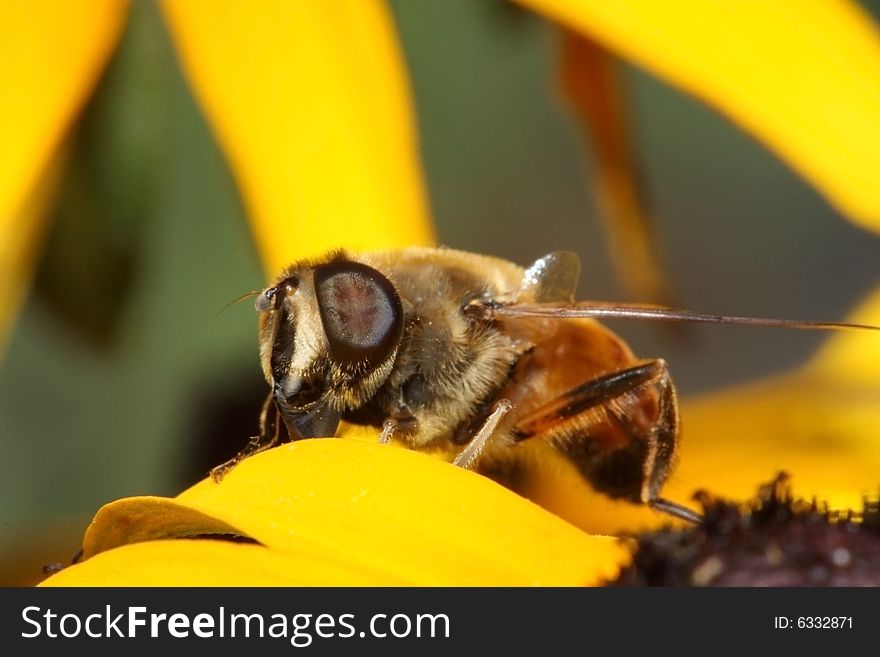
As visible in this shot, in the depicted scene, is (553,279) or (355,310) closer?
(355,310)

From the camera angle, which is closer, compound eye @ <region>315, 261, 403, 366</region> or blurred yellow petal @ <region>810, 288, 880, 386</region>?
compound eye @ <region>315, 261, 403, 366</region>

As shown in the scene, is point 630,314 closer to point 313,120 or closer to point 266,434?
point 266,434

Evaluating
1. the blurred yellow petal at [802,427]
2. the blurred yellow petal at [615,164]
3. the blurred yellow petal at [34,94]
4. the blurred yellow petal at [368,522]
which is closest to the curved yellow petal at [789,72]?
the blurred yellow petal at [615,164]

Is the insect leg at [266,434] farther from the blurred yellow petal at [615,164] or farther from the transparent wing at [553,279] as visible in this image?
the blurred yellow petal at [615,164]

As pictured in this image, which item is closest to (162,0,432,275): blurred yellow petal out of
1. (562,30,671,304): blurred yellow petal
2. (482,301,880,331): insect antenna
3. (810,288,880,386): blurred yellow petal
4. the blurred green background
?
the blurred green background

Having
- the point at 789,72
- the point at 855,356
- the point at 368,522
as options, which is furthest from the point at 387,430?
the point at 855,356

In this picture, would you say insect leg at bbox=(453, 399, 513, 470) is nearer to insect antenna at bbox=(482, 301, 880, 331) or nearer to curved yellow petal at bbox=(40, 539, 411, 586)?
insect antenna at bbox=(482, 301, 880, 331)
